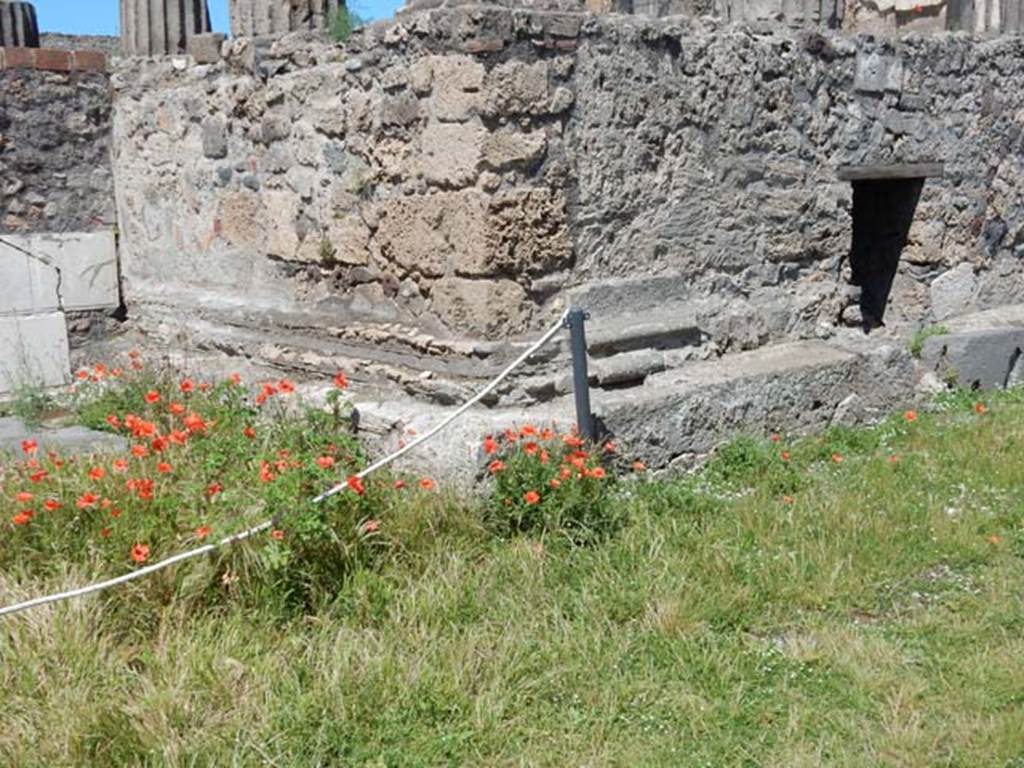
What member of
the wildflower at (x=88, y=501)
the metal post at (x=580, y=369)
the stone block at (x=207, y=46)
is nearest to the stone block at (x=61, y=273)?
the stone block at (x=207, y=46)

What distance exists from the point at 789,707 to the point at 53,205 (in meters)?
5.62

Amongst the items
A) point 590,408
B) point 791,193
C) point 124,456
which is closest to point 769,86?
point 791,193

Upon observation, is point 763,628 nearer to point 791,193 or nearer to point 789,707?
point 789,707

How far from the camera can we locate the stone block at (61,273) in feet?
22.8

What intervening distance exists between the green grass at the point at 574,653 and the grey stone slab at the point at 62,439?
1.23 metres

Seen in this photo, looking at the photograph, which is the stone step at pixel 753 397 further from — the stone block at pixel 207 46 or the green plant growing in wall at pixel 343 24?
the stone block at pixel 207 46

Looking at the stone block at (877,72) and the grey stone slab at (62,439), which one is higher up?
the stone block at (877,72)

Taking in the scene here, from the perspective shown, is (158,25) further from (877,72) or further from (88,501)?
→ (88,501)

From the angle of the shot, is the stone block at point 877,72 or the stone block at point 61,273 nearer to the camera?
the stone block at point 877,72

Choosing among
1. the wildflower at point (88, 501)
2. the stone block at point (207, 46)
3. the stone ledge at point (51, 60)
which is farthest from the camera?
the stone ledge at point (51, 60)

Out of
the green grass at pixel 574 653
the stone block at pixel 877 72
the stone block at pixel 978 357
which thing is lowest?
the green grass at pixel 574 653

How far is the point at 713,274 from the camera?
5695mm

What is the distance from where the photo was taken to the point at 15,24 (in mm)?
7086

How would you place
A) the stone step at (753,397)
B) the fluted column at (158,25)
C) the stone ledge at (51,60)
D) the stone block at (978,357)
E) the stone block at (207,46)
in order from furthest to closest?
the fluted column at (158,25) → the stone ledge at (51,60) → the stone block at (207,46) → the stone block at (978,357) → the stone step at (753,397)
